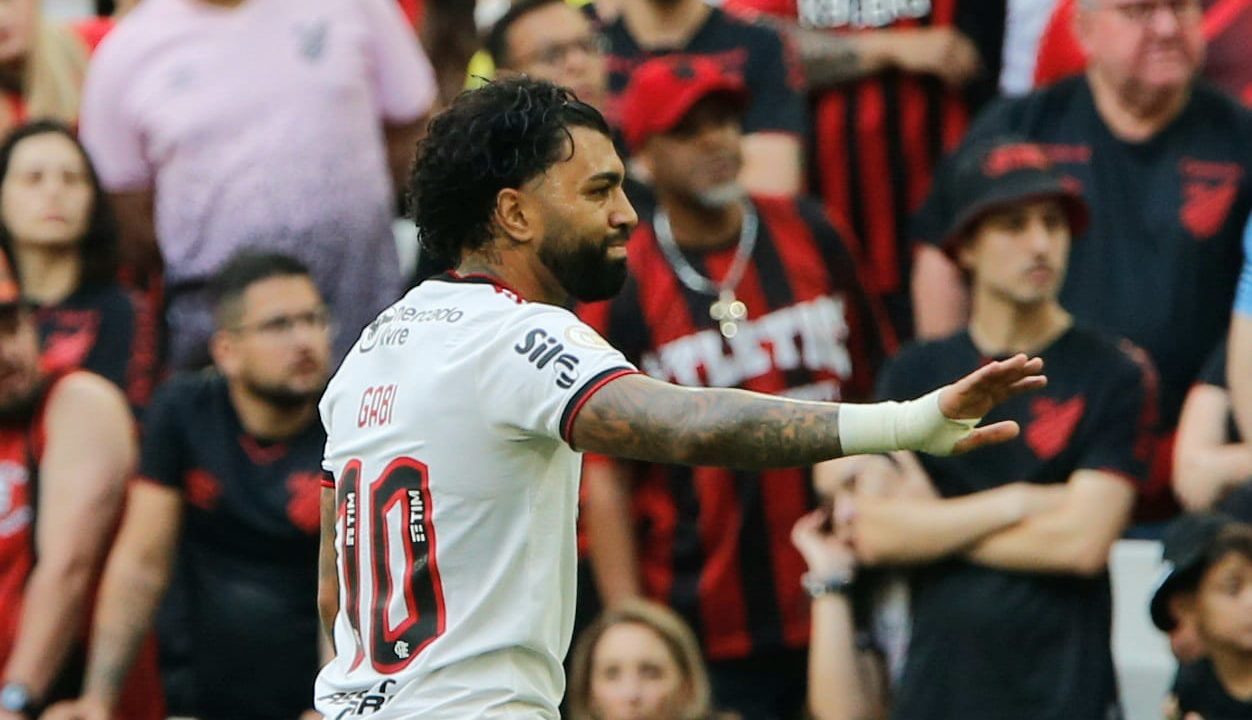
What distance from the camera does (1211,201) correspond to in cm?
697

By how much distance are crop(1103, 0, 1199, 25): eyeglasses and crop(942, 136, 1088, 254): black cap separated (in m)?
0.54

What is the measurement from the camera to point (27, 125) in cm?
760

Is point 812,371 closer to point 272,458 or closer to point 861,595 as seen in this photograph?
point 861,595

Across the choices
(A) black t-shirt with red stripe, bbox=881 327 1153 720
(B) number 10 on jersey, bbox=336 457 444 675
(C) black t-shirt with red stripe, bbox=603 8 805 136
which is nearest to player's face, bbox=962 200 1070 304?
(A) black t-shirt with red stripe, bbox=881 327 1153 720

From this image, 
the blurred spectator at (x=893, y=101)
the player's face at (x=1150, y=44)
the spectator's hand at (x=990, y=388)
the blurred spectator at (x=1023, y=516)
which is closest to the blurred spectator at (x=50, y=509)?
the blurred spectator at (x=1023, y=516)

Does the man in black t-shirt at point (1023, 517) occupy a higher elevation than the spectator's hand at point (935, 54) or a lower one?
lower

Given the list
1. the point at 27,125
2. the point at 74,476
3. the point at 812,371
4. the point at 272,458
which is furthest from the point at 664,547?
the point at 27,125

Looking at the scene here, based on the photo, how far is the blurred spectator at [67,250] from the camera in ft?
24.5

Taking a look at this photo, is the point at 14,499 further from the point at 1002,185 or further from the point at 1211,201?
the point at 1211,201

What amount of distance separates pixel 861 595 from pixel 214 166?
2515mm

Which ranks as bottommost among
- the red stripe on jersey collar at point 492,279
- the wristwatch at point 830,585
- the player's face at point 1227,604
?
the wristwatch at point 830,585

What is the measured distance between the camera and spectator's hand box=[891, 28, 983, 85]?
775 cm

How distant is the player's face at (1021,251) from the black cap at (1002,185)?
0.11 feet

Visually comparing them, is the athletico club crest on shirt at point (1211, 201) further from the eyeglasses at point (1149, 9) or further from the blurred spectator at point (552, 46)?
the blurred spectator at point (552, 46)
